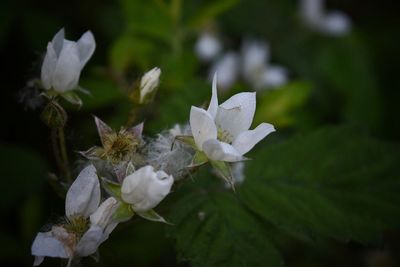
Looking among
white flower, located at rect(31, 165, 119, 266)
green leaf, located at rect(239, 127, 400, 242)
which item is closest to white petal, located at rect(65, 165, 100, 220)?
white flower, located at rect(31, 165, 119, 266)

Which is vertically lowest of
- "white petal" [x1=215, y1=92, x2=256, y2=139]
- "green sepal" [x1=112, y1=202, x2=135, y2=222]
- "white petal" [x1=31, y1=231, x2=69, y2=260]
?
"white petal" [x1=31, y1=231, x2=69, y2=260]

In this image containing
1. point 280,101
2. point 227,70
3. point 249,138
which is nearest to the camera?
point 249,138

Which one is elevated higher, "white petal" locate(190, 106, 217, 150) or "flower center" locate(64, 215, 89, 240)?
"white petal" locate(190, 106, 217, 150)

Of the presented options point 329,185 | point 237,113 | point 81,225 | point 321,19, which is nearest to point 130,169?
point 81,225

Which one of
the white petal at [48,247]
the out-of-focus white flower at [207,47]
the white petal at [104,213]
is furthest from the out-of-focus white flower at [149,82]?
the out-of-focus white flower at [207,47]

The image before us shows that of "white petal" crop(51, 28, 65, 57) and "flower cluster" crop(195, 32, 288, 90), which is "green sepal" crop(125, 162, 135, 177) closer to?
"white petal" crop(51, 28, 65, 57)

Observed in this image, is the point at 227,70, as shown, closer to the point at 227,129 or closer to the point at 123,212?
the point at 227,129

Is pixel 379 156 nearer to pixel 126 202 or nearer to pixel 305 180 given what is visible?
pixel 305 180
